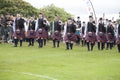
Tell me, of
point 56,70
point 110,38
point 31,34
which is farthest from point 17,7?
point 56,70

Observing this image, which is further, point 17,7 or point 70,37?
point 17,7

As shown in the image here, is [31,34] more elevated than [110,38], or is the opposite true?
[31,34]

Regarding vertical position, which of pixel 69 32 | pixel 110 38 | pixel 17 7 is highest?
pixel 17 7

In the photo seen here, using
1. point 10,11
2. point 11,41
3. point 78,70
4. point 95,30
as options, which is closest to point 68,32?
point 95,30

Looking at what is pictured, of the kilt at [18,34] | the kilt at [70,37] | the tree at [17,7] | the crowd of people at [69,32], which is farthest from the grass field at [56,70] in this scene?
the tree at [17,7]

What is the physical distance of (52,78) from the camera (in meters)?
12.4

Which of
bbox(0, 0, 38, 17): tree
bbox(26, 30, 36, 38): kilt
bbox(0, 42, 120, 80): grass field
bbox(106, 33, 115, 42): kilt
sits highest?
bbox(0, 0, 38, 17): tree

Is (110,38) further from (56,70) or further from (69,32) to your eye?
(56,70)

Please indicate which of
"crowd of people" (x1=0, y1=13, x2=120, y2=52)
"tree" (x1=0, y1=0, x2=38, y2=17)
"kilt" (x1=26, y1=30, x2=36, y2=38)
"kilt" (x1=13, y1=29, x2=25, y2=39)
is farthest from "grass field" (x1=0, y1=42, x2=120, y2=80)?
"tree" (x1=0, y1=0, x2=38, y2=17)

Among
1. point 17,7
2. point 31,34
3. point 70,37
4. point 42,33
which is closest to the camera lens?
point 70,37

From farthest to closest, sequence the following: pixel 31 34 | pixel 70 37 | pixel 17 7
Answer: pixel 17 7
pixel 31 34
pixel 70 37

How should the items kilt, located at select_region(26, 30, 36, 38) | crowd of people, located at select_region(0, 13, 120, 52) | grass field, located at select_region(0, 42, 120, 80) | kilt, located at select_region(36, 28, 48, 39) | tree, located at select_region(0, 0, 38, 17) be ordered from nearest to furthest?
grass field, located at select_region(0, 42, 120, 80) < crowd of people, located at select_region(0, 13, 120, 52) < kilt, located at select_region(36, 28, 48, 39) < kilt, located at select_region(26, 30, 36, 38) < tree, located at select_region(0, 0, 38, 17)

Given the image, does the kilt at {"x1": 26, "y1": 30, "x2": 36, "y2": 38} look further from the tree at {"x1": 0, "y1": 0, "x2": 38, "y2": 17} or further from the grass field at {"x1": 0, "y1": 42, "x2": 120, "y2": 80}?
the tree at {"x1": 0, "y1": 0, "x2": 38, "y2": 17}

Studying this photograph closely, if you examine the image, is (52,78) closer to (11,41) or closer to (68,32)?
(68,32)
